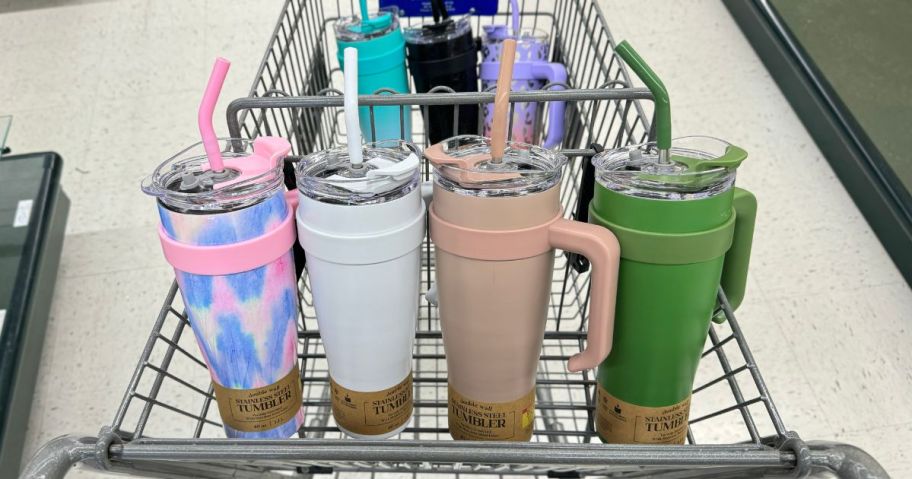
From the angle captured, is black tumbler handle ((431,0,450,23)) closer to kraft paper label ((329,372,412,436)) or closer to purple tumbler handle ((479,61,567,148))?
purple tumbler handle ((479,61,567,148))

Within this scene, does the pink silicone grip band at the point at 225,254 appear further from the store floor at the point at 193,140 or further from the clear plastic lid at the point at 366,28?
the store floor at the point at 193,140

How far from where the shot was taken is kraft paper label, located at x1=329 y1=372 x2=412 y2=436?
1.77 ft

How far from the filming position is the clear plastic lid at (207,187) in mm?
440

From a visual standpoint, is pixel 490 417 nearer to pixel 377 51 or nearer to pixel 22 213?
pixel 377 51

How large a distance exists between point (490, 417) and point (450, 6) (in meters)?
0.68

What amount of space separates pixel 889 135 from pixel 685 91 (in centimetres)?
54

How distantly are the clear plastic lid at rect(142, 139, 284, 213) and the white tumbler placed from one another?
0.08ft

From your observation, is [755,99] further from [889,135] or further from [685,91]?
[889,135]

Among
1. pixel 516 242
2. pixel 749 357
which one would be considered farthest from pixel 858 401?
pixel 516 242

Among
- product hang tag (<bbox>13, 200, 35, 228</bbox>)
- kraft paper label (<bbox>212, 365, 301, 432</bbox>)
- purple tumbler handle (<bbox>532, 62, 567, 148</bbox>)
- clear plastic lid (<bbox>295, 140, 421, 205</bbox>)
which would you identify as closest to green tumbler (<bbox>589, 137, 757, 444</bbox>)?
clear plastic lid (<bbox>295, 140, 421, 205</bbox>)

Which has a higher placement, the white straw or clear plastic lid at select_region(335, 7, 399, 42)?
the white straw

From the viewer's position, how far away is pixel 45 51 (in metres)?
2.19

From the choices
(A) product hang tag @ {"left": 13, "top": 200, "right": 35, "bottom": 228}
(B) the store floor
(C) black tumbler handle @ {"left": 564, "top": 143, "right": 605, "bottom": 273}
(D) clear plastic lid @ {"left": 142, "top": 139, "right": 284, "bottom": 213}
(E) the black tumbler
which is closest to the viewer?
(D) clear plastic lid @ {"left": 142, "top": 139, "right": 284, "bottom": 213}

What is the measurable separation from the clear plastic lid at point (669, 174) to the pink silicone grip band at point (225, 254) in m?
0.22
